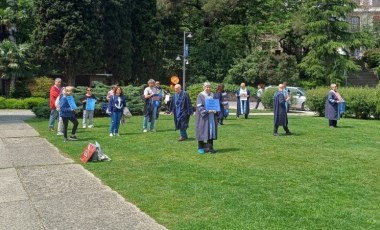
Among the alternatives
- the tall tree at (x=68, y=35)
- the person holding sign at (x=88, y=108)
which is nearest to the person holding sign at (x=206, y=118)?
the person holding sign at (x=88, y=108)

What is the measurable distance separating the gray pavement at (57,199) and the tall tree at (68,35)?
29.6 m

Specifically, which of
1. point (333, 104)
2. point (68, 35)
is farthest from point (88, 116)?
point (68, 35)

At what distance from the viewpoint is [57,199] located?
7840mm

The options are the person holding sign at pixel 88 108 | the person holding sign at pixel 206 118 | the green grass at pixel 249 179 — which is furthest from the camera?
the person holding sign at pixel 88 108

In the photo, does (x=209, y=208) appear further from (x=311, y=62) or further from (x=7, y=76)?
(x=311, y=62)

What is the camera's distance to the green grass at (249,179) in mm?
6633

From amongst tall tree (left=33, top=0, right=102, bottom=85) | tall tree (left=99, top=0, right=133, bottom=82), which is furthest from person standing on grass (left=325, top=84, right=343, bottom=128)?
tall tree (left=99, top=0, right=133, bottom=82)

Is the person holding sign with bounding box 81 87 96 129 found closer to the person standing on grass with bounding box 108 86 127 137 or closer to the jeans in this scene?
the jeans

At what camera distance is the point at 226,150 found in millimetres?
12766

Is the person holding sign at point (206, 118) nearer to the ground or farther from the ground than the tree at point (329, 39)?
nearer to the ground

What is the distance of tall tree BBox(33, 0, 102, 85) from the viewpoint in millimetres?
40750

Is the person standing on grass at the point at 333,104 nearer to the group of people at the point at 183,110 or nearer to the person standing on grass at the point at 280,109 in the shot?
the group of people at the point at 183,110

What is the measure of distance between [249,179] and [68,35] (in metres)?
34.1

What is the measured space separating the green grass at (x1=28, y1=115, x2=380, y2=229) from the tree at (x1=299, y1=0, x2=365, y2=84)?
34.0 m
